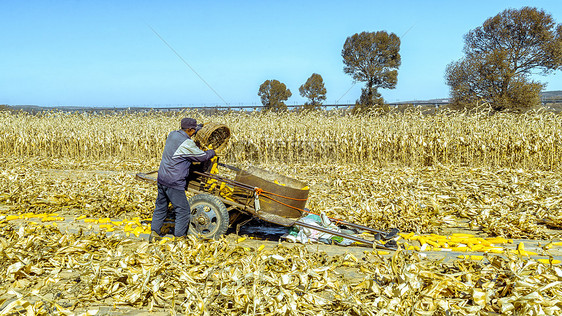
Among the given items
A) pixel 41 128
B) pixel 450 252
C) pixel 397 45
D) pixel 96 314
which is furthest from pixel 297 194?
pixel 397 45

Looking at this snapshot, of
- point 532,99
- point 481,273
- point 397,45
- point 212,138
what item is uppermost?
point 397,45

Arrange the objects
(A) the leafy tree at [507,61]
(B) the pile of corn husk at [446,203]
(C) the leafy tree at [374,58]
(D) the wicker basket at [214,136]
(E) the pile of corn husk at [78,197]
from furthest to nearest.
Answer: (C) the leafy tree at [374,58], (A) the leafy tree at [507,61], (E) the pile of corn husk at [78,197], (B) the pile of corn husk at [446,203], (D) the wicker basket at [214,136]

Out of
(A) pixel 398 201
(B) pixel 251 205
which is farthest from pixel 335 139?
(B) pixel 251 205

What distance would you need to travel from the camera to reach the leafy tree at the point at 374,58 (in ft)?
127

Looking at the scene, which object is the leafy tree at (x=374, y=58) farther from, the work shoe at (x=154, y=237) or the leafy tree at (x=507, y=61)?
the work shoe at (x=154, y=237)

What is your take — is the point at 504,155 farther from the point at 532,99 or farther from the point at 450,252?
the point at 532,99

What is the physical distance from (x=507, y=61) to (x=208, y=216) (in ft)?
97.7

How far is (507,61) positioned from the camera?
27.3m

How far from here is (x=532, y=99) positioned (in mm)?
26906

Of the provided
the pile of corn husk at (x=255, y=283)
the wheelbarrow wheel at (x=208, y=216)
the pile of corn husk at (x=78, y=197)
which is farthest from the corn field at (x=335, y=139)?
the pile of corn husk at (x=255, y=283)

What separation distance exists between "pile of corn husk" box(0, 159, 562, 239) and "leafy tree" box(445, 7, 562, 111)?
20369 mm

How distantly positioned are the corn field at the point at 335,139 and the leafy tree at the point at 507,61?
15.4 metres

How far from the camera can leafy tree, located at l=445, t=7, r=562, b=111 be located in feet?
88.7

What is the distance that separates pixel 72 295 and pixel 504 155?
13022mm
